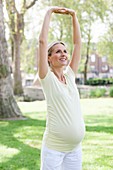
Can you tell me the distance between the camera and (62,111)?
2859 mm

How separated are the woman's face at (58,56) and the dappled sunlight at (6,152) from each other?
3009 millimetres

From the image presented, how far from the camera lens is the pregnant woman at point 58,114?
2.86m

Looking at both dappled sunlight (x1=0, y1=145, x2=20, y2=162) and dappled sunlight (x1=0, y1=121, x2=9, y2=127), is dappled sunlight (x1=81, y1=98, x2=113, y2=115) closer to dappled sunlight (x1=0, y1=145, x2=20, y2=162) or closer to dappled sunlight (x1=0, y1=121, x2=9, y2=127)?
dappled sunlight (x1=0, y1=121, x2=9, y2=127)

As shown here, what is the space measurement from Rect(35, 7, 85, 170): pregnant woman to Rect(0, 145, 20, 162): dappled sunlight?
2855mm

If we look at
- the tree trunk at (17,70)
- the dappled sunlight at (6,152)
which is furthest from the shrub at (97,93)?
the dappled sunlight at (6,152)

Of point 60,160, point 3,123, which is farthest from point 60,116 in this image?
point 3,123

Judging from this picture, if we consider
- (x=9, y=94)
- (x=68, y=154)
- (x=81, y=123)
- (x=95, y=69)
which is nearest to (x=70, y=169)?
(x=68, y=154)

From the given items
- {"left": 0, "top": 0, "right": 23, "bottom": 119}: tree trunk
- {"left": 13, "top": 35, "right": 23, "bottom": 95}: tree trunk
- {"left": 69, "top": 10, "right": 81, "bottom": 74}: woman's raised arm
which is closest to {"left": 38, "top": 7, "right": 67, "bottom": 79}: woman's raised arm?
{"left": 69, "top": 10, "right": 81, "bottom": 74}: woman's raised arm

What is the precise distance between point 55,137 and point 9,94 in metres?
7.45

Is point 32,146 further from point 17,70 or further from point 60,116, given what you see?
point 17,70

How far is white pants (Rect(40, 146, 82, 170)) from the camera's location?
285cm

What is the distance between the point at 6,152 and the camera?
610 cm

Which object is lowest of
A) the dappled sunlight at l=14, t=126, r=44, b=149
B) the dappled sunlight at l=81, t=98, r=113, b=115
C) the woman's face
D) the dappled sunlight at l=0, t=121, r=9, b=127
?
the dappled sunlight at l=81, t=98, r=113, b=115

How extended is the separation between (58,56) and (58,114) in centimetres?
49
